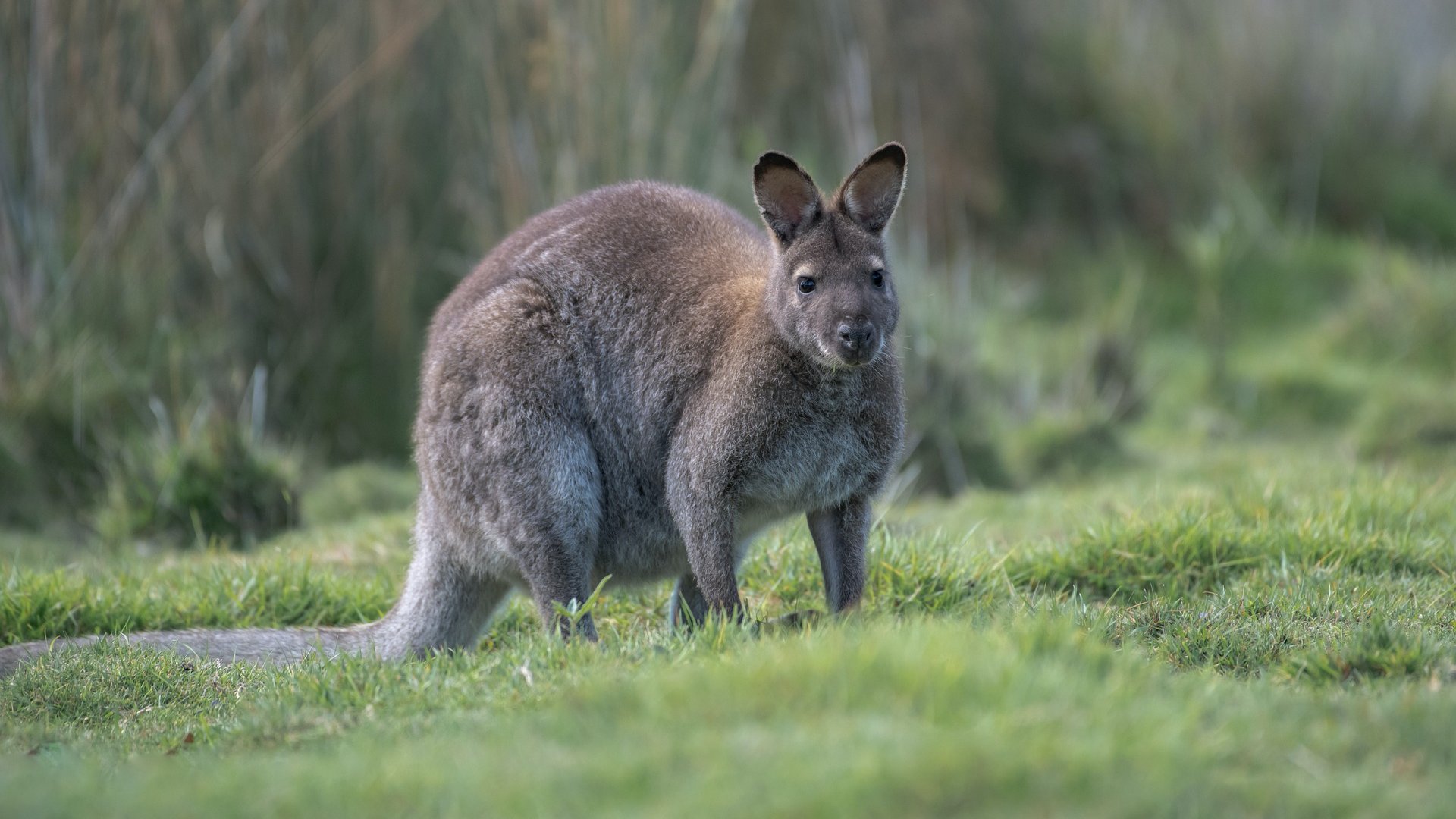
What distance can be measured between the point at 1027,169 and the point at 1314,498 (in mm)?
7019

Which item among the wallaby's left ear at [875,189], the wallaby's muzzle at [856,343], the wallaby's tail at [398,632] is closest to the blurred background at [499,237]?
the wallaby's tail at [398,632]

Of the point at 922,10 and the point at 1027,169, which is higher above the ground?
the point at 922,10

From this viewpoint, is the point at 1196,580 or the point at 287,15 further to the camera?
the point at 287,15

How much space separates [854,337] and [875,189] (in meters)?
0.63

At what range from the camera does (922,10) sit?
11766mm

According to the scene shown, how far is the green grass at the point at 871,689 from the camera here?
10.1 feet

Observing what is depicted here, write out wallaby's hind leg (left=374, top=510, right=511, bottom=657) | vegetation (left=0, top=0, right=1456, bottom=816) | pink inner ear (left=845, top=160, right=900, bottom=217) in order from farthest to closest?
1. wallaby's hind leg (left=374, top=510, right=511, bottom=657)
2. pink inner ear (left=845, top=160, right=900, bottom=217)
3. vegetation (left=0, top=0, right=1456, bottom=816)

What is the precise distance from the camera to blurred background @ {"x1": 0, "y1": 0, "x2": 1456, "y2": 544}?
27.0 feet

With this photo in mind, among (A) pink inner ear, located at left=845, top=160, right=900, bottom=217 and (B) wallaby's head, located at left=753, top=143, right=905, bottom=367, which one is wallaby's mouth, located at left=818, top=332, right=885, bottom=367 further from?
(A) pink inner ear, located at left=845, top=160, right=900, bottom=217

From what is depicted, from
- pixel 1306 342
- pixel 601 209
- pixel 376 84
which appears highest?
pixel 376 84

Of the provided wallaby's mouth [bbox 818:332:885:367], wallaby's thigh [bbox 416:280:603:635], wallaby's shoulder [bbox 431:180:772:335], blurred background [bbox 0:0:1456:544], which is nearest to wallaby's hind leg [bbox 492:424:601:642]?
wallaby's thigh [bbox 416:280:603:635]

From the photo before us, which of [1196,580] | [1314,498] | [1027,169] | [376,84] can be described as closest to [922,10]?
[1027,169]

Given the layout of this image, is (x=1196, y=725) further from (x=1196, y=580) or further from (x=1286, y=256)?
(x=1286, y=256)

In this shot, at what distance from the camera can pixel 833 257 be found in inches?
196
